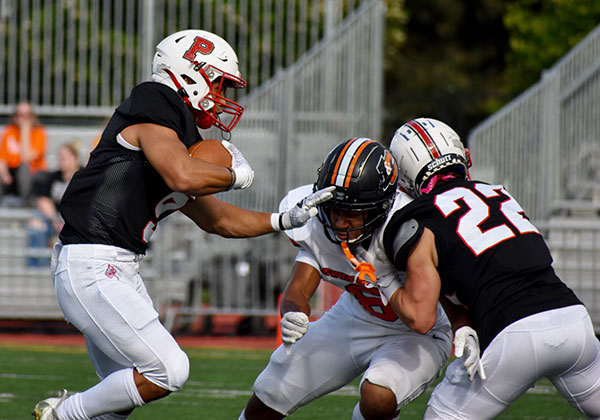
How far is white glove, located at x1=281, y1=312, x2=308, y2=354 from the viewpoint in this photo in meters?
4.00

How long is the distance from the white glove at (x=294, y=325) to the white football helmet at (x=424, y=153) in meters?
0.73

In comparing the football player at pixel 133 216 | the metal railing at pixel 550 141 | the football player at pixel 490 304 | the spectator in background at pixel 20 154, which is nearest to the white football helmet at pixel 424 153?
the football player at pixel 490 304

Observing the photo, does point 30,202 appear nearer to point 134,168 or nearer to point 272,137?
point 272,137

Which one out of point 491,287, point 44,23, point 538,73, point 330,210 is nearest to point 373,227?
point 330,210

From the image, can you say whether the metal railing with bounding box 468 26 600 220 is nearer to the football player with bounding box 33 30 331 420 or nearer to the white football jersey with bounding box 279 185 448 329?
the white football jersey with bounding box 279 185 448 329

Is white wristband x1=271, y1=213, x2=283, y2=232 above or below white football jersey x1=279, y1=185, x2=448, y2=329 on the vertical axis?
above

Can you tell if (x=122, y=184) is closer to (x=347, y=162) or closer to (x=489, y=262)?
(x=347, y=162)

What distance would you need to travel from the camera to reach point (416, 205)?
3709mm

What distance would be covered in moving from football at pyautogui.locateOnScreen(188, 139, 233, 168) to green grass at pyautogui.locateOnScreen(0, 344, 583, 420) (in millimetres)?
1952

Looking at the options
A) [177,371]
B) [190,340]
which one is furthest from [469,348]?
[190,340]

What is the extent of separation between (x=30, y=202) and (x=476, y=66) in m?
17.4

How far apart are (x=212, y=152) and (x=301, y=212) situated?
47cm

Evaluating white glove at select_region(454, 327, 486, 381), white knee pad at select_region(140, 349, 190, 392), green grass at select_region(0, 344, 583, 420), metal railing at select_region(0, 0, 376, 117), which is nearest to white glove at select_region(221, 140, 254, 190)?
white knee pad at select_region(140, 349, 190, 392)

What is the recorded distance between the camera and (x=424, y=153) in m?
4.11
